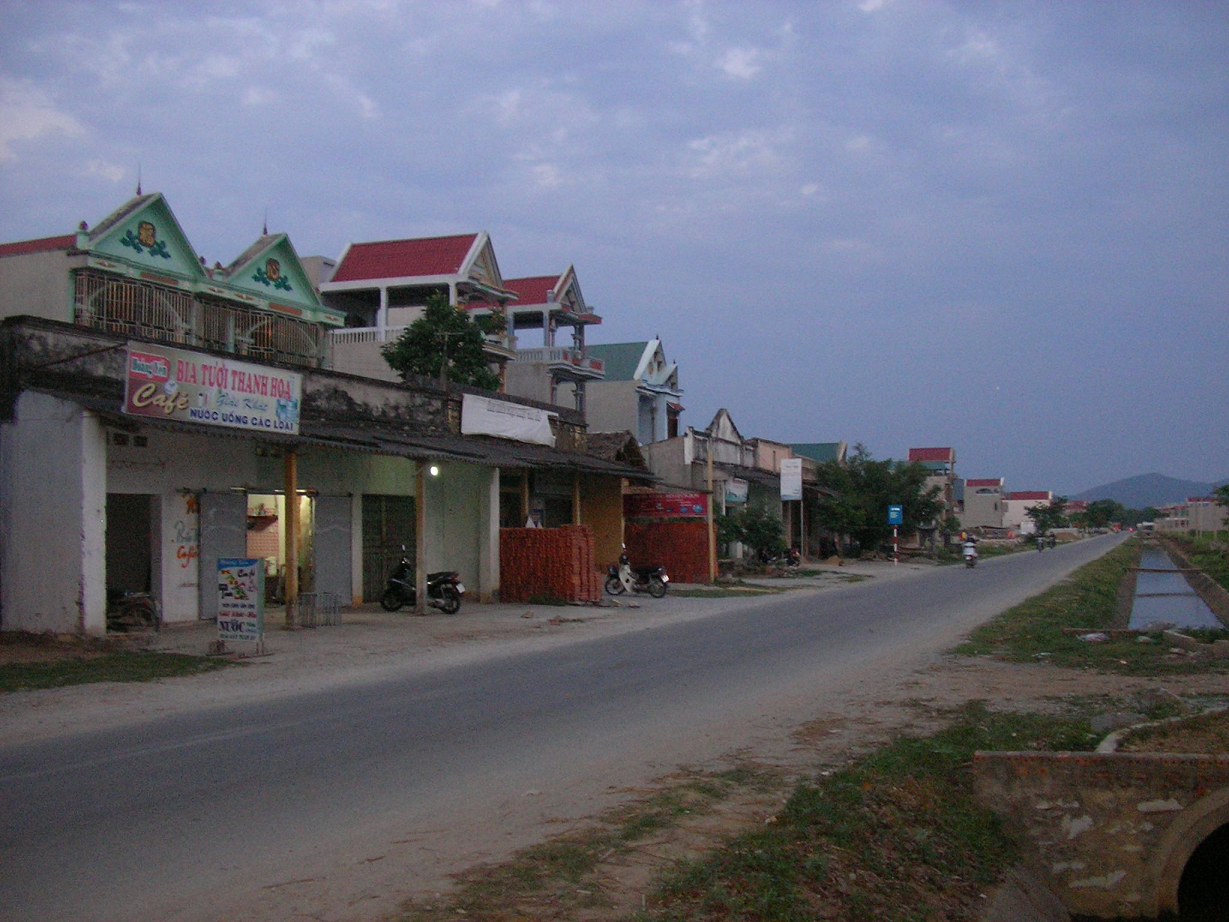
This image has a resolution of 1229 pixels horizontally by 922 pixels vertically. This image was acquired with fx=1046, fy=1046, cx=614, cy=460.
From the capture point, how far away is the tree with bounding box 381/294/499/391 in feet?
116

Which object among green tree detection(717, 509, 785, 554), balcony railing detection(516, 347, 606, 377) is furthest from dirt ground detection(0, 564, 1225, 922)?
balcony railing detection(516, 347, 606, 377)

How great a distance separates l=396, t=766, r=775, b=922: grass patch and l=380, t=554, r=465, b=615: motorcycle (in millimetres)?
15251

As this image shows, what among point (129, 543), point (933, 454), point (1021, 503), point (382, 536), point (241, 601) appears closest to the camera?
point (241, 601)

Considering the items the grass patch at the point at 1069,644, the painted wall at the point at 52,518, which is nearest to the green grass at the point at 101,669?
the painted wall at the point at 52,518

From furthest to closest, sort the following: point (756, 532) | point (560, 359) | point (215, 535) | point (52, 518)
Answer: point (560, 359), point (756, 532), point (215, 535), point (52, 518)

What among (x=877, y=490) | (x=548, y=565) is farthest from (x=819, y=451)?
(x=548, y=565)

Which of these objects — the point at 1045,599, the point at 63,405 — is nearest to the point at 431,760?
the point at 63,405

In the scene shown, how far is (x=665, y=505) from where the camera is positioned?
1368 inches

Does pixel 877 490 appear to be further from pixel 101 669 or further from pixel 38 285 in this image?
pixel 101 669

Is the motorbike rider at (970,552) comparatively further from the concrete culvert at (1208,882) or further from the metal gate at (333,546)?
the concrete culvert at (1208,882)

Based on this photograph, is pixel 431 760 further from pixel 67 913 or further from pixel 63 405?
pixel 63 405

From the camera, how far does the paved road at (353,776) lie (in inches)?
218

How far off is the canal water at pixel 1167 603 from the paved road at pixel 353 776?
43.1 feet

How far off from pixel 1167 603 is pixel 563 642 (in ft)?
85.6
